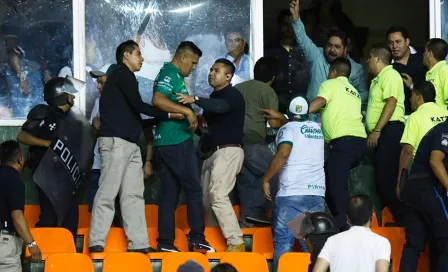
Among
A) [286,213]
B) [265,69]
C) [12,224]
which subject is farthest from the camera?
[265,69]

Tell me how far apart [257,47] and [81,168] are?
241 centimetres

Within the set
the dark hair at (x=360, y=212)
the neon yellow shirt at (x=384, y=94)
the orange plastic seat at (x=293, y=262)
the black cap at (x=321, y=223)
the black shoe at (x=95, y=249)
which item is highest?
the neon yellow shirt at (x=384, y=94)

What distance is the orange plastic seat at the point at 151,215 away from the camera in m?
10.7

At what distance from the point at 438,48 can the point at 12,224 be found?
172 inches

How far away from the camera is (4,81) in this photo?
11.2 meters

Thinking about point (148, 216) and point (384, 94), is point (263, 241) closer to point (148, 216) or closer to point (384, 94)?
point (148, 216)

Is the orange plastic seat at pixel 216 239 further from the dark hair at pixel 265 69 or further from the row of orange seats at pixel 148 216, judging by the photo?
the dark hair at pixel 265 69

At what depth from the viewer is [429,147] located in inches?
377

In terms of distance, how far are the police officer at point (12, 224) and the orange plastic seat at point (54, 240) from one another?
1.30 feet

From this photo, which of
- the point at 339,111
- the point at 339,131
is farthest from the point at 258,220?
the point at 339,111

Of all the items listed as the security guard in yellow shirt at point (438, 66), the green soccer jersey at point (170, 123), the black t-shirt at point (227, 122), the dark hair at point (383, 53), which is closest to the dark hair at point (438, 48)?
the security guard in yellow shirt at point (438, 66)

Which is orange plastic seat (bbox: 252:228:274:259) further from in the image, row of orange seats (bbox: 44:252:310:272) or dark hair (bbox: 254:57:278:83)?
dark hair (bbox: 254:57:278:83)

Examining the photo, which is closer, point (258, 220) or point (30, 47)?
point (258, 220)

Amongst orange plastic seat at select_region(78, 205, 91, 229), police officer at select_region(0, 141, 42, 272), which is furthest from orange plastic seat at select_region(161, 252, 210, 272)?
orange plastic seat at select_region(78, 205, 91, 229)
